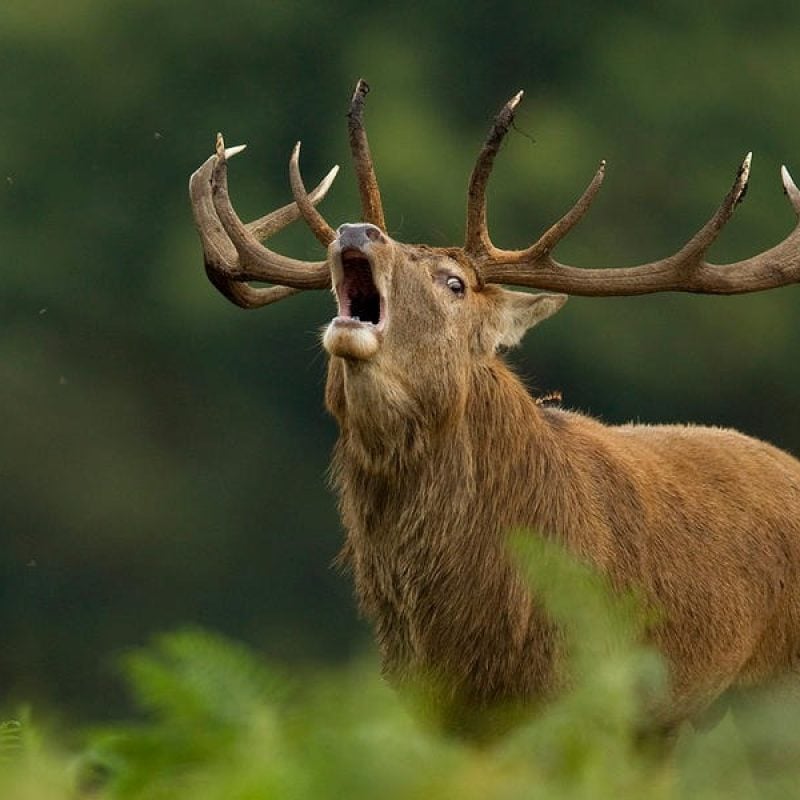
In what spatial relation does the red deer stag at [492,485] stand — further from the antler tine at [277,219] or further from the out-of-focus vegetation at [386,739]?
the out-of-focus vegetation at [386,739]

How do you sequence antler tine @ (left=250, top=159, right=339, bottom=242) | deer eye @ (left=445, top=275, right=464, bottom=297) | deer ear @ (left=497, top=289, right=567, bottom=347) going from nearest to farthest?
deer eye @ (left=445, top=275, right=464, bottom=297)
deer ear @ (left=497, top=289, right=567, bottom=347)
antler tine @ (left=250, top=159, right=339, bottom=242)

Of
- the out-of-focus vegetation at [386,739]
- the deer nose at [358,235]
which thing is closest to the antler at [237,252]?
the deer nose at [358,235]

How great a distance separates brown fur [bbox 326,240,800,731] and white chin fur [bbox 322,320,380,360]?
0.08 m

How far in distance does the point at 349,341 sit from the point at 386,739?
14.6ft

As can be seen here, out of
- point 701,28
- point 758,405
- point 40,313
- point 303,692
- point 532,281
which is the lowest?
point 303,692

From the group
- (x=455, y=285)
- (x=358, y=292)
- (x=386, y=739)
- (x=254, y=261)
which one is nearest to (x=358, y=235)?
(x=358, y=292)

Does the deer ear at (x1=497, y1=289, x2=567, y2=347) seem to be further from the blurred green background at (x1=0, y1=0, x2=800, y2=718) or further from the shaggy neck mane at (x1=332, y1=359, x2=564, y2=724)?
the blurred green background at (x1=0, y1=0, x2=800, y2=718)

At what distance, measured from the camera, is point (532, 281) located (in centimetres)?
736

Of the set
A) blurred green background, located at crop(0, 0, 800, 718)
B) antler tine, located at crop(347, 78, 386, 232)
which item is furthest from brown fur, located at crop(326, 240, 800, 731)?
blurred green background, located at crop(0, 0, 800, 718)

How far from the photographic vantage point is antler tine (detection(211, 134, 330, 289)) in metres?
7.26

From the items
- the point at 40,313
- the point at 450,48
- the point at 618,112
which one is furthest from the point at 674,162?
the point at 40,313

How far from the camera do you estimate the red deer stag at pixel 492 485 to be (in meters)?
6.51

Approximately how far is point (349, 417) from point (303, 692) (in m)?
4.55

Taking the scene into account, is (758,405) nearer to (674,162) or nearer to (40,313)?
(674,162)
